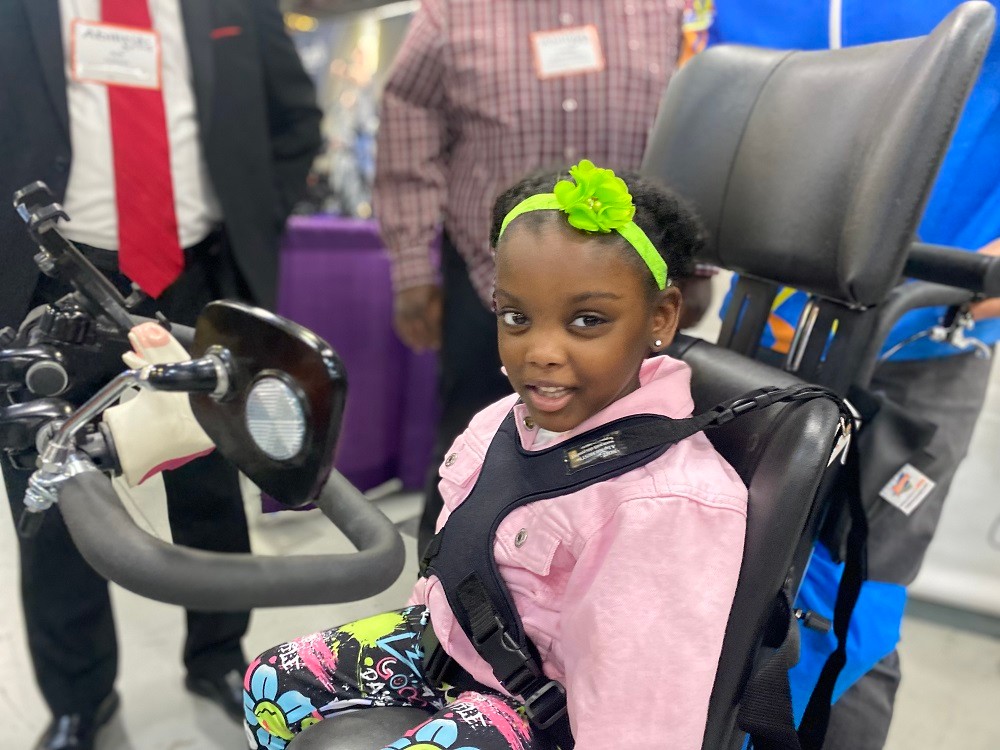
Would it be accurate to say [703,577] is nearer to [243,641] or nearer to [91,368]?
[243,641]

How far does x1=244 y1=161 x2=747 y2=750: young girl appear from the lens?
0.70 meters

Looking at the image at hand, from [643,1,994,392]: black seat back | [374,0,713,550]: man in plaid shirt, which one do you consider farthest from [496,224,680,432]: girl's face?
[374,0,713,550]: man in plaid shirt

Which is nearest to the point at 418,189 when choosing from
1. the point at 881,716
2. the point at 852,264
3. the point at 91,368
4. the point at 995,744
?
the point at 852,264

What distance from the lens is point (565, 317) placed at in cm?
75

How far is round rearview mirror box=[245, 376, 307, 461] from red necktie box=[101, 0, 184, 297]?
19 centimetres

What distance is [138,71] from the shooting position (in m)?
0.62

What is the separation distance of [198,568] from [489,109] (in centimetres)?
127

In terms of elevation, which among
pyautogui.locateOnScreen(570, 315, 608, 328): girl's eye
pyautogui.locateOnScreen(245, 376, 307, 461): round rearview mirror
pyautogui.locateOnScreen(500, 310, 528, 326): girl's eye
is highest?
pyautogui.locateOnScreen(245, 376, 307, 461): round rearview mirror

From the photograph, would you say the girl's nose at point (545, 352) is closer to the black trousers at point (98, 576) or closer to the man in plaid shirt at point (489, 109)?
the black trousers at point (98, 576)

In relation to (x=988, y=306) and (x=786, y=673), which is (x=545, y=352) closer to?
(x=786, y=673)

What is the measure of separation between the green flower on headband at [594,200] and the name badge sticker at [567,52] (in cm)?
90

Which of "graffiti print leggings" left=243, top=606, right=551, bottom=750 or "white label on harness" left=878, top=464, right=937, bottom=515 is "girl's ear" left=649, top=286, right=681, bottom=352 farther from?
"white label on harness" left=878, top=464, right=937, bottom=515

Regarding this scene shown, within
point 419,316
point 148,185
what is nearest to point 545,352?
point 148,185

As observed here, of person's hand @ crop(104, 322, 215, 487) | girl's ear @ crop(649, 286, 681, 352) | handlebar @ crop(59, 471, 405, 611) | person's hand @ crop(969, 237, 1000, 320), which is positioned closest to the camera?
handlebar @ crop(59, 471, 405, 611)
